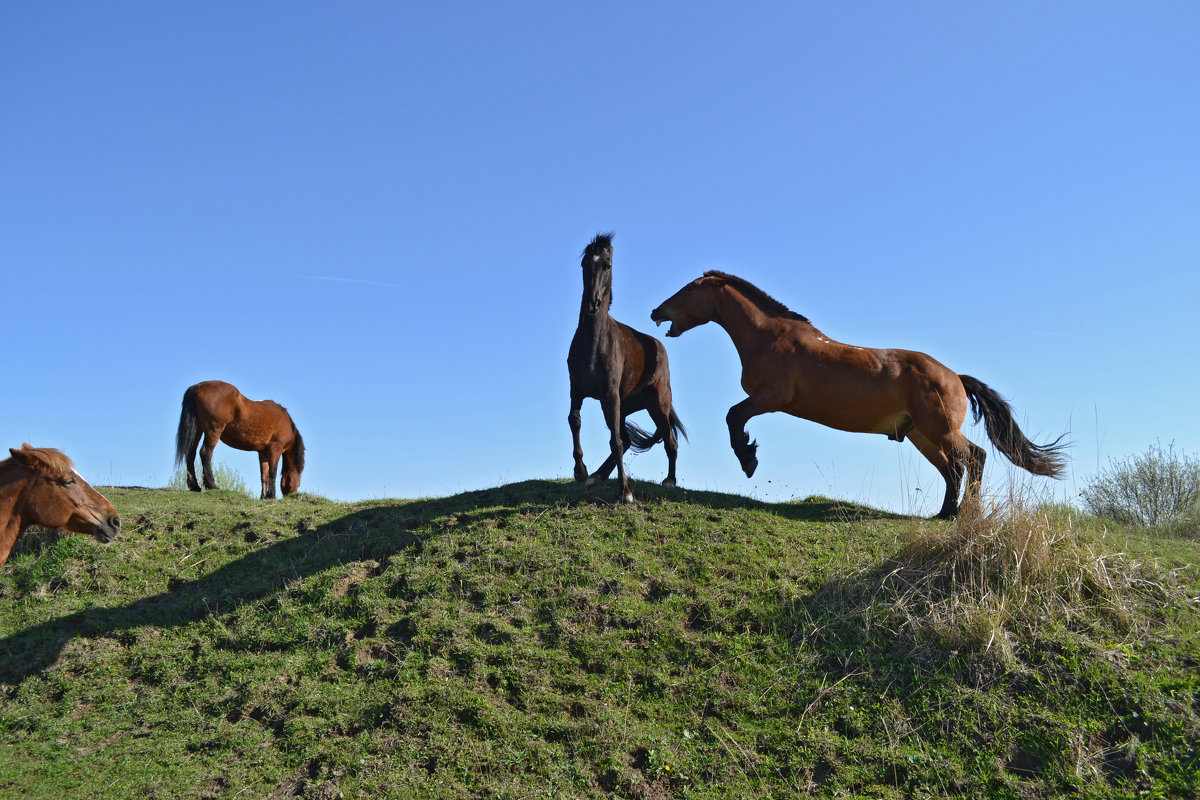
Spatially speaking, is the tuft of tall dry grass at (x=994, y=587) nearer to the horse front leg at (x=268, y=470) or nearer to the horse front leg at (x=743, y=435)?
the horse front leg at (x=743, y=435)

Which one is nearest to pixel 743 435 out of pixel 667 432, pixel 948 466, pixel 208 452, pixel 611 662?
pixel 667 432

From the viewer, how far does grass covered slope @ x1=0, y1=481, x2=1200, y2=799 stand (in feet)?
21.0

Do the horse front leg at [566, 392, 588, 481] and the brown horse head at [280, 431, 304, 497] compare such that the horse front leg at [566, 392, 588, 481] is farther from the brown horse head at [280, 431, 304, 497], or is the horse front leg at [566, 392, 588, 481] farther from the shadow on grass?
the brown horse head at [280, 431, 304, 497]

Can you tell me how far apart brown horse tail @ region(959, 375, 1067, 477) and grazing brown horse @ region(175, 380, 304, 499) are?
42.0ft

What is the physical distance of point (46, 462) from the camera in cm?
817

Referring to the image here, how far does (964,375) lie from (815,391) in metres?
2.42

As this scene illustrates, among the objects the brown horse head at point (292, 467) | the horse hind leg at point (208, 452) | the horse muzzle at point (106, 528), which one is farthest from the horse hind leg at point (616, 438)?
the brown horse head at point (292, 467)

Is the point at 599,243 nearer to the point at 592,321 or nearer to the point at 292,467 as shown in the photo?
the point at 592,321

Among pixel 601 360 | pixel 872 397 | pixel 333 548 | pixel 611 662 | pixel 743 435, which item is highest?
pixel 601 360

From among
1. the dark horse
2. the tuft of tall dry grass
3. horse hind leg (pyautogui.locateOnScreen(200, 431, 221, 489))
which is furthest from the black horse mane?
horse hind leg (pyautogui.locateOnScreen(200, 431, 221, 489))

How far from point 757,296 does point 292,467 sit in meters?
11.3

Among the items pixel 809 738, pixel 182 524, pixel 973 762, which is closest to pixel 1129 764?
pixel 973 762

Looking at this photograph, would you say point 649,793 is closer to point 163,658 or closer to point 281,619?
point 281,619

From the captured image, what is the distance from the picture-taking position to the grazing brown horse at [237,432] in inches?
592
